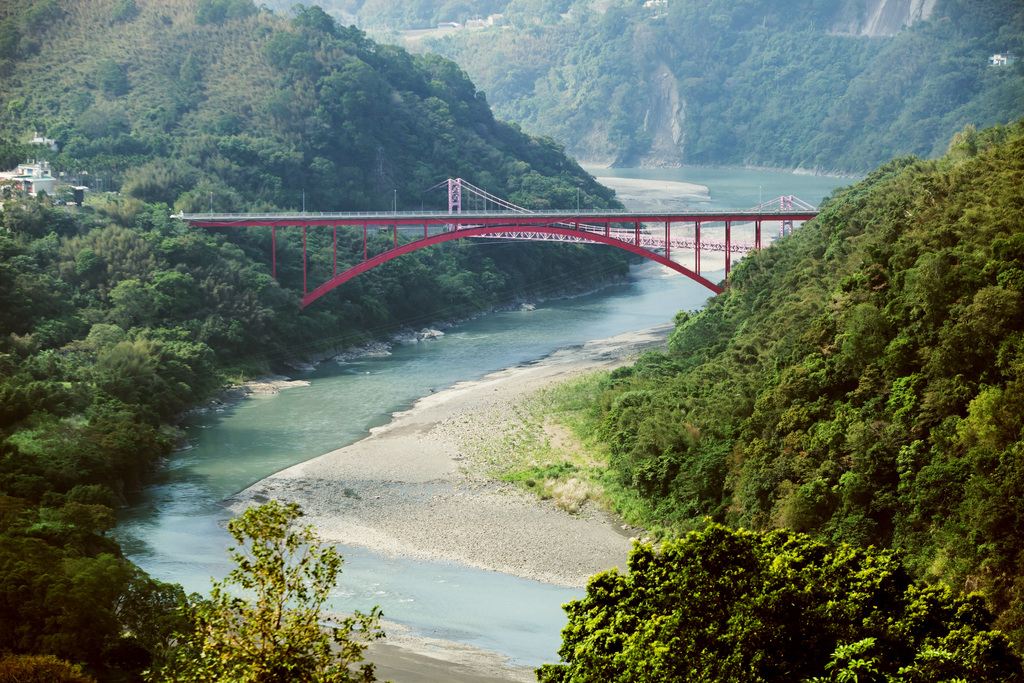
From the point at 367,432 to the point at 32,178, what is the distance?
24.3 metres

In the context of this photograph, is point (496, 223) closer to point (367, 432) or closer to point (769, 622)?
point (367, 432)

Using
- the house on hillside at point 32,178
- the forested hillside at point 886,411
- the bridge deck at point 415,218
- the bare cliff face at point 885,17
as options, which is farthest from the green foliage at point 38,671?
the bare cliff face at point 885,17

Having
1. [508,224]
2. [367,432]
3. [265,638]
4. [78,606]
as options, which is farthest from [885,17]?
[265,638]

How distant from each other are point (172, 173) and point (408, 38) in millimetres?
122915

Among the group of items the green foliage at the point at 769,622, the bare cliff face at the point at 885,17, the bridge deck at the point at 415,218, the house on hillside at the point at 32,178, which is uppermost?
the bare cliff face at the point at 885,17

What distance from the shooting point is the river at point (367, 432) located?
2183 cm

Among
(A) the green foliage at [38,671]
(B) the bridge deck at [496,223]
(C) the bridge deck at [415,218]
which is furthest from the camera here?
(C) the bridge deck at [415,218]

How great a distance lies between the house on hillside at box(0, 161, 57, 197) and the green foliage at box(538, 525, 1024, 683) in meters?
41.9

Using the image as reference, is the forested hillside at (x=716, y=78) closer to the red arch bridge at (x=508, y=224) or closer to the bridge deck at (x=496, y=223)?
the red arch bridge at (x=508, y=224)

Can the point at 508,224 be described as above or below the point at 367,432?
above

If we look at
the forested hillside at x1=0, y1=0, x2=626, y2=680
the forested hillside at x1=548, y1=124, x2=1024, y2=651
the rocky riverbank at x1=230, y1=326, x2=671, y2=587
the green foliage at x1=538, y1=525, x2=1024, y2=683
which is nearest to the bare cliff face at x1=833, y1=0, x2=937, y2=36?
the forested hillside at x1=0, y1=0, x2=626, y2=680

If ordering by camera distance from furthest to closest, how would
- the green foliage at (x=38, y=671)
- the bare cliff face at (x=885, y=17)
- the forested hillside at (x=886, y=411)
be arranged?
the bare cliff face at (x=885, y=17) < the forested hillside at (x=886, y=411) < the green foliage at (x=38, y=671)

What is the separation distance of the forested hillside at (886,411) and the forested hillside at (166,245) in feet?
38.9

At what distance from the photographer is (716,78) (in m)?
146
